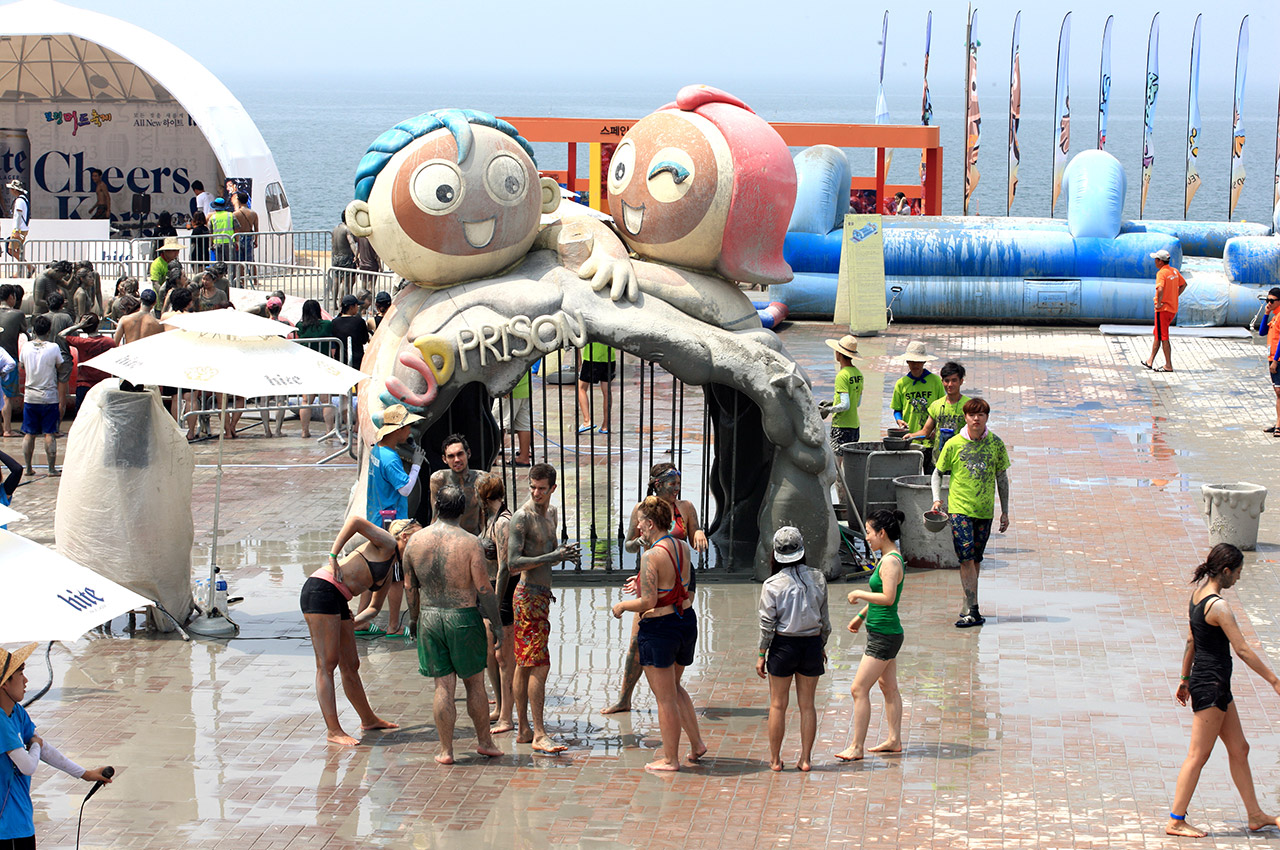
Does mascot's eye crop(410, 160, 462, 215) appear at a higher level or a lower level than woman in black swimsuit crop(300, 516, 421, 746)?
higher

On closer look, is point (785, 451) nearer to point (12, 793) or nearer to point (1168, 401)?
point (12, 793)

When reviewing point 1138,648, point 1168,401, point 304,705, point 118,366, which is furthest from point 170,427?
point 1168,401

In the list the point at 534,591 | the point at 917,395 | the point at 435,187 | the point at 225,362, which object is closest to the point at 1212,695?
the point at 534,591

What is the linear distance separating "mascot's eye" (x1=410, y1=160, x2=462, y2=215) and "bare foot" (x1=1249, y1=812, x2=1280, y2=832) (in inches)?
248

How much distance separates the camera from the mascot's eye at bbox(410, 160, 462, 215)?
1057cm

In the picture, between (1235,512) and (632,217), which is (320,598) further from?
(1235,512)

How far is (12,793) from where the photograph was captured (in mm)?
6094

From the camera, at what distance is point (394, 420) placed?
10086 mm

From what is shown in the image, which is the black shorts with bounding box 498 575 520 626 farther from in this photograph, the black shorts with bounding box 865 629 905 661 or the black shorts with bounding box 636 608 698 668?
the black shorts with bounding box 865 629 905 661

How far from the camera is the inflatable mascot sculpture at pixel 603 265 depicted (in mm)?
10664

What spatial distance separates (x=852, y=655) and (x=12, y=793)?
17.7ft

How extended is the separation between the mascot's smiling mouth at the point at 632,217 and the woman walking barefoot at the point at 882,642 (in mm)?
3682

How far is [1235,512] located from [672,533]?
6.06 meters

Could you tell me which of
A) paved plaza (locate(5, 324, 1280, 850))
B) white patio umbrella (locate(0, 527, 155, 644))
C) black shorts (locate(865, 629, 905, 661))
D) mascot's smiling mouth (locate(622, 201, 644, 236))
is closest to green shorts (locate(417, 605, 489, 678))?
→ paved plaza (locate(5, 324, 1280, 850))
